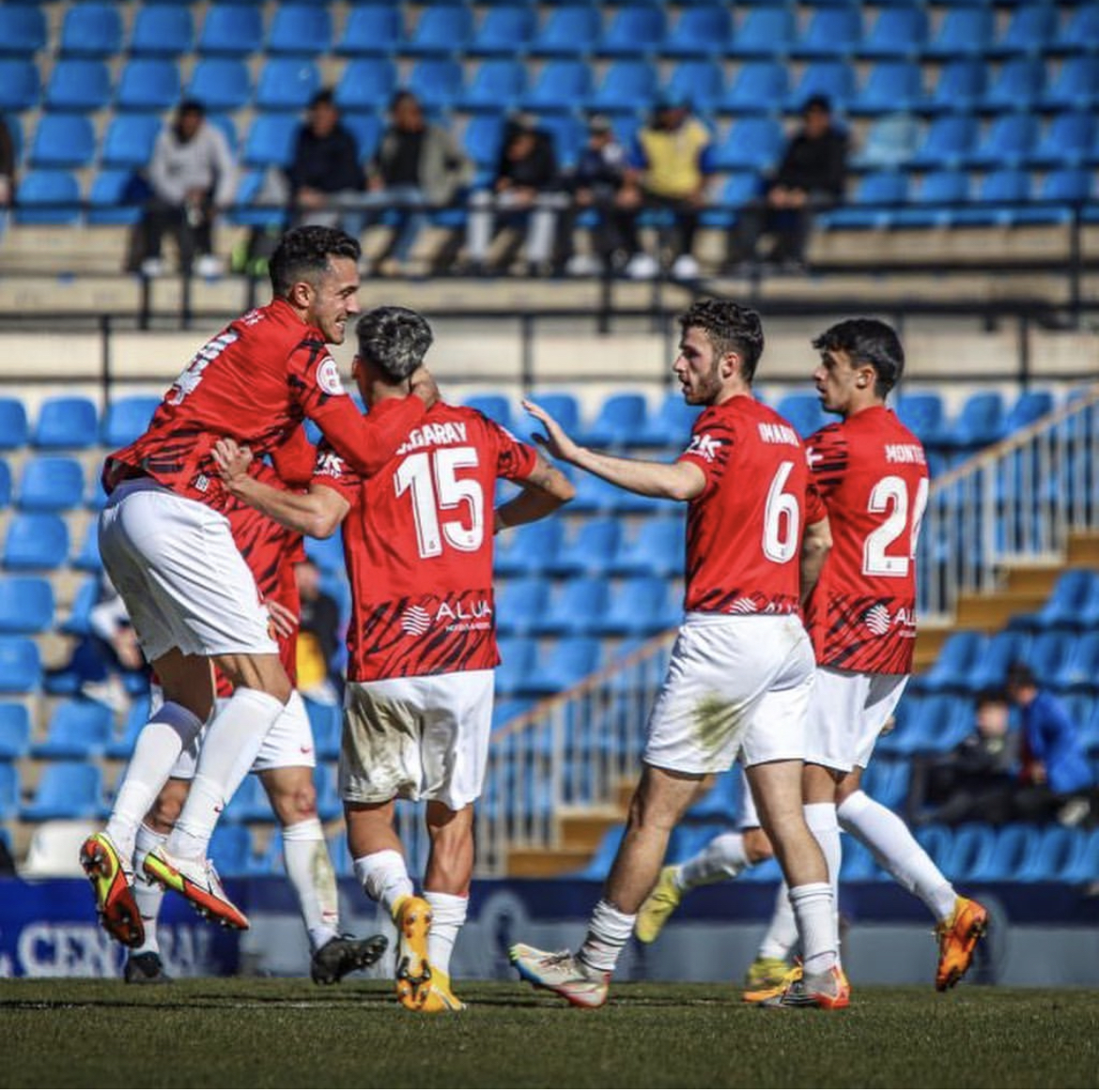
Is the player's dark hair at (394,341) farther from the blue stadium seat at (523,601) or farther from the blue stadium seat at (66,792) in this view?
the blue stadium seat at (523,601)

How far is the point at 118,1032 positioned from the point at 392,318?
2528 mm

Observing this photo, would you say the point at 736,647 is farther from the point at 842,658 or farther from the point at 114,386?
the point at 114,386

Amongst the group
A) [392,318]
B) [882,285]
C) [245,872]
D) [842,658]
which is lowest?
[245,872]

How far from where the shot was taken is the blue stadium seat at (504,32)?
21969 millimetres

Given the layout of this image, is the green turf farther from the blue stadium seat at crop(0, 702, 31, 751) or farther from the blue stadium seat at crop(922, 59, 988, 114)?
the blue stadium seat at crop(922, 59, 988, 114)

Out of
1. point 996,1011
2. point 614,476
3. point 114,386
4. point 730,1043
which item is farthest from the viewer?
point 114,386

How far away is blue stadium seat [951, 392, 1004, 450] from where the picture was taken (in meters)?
16.9

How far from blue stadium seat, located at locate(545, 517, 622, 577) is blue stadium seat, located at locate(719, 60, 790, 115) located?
576 centimetres

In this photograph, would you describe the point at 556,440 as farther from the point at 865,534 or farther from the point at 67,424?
the point at 67,424

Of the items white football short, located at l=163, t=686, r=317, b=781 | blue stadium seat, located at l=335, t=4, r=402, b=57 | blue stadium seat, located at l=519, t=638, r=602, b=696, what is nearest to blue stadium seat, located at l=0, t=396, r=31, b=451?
blue stadium seat, located at l=519, t=638, r=602, b=696

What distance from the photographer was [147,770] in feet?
28.7

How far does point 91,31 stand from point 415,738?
48.8 feet

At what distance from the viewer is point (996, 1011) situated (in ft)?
29.8

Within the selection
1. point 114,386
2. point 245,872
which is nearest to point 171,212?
point 114,386
